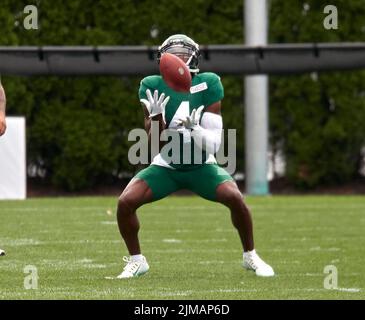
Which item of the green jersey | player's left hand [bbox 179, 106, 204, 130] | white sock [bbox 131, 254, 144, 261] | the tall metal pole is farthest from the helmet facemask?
the tall metal pole

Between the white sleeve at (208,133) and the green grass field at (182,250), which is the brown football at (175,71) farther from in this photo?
the green grass field at (182,250)

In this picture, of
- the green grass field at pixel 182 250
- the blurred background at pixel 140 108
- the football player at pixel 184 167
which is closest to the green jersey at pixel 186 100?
the football player at pixel 184 167

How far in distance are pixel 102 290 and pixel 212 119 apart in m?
1.26

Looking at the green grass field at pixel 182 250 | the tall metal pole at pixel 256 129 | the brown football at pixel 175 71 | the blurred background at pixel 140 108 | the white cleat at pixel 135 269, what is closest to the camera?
the green grass field at pixel 182 250

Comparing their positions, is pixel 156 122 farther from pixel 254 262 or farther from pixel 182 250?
pixel 182 250

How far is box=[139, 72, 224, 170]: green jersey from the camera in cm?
673

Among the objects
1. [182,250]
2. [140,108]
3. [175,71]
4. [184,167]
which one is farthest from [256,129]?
[175,71]

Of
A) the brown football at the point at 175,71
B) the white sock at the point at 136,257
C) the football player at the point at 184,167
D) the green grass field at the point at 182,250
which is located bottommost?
the green grass field at the point at 182,250

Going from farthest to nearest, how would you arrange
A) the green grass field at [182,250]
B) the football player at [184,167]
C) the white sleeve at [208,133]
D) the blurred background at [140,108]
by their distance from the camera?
the blurred background at [140,108] → the football player at [184,167] → the white sleeve at [208,133] → the green grass field at [182,250]

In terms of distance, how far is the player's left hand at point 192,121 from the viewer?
6523mm

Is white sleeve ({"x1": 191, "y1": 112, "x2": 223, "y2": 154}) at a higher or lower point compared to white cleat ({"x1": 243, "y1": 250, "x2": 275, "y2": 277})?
higher

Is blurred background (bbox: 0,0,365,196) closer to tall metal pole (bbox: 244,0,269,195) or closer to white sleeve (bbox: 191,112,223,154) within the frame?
tall metal pole (bbox: 244,0,269,195)

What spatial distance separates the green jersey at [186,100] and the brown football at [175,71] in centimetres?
17

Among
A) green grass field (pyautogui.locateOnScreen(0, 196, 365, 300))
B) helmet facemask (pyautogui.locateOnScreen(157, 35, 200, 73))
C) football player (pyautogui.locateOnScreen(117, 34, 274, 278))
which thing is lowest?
green grass field (pyautogui.locateOnScreen(0, 196, 365, 300))
